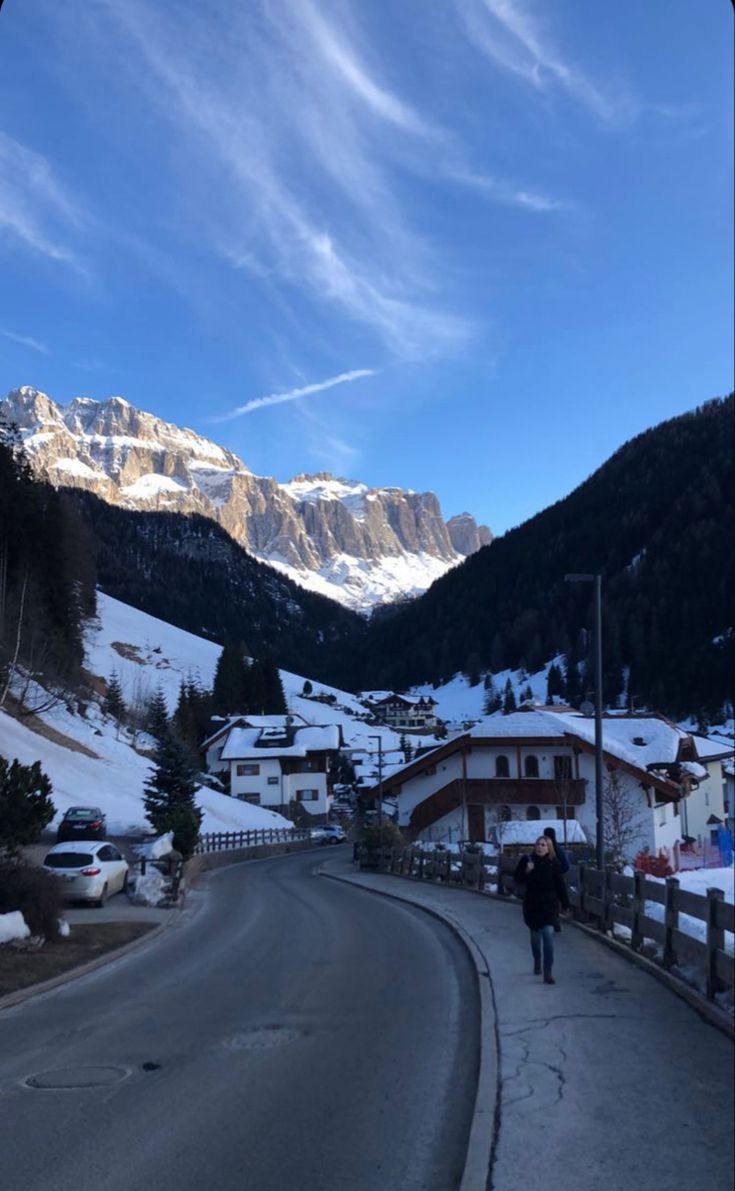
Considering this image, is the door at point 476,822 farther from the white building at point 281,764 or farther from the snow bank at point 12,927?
the white building at point 281,764

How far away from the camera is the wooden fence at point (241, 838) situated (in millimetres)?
45188

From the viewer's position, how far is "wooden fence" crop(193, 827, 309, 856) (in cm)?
4519

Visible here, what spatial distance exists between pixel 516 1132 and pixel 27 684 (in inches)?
1848

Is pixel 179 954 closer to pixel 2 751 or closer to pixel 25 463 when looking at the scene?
pixel 2 751

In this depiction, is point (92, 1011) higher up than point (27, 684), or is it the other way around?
point (27, 684)

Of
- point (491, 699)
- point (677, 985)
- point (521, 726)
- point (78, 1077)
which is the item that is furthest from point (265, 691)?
point (78, 1077)

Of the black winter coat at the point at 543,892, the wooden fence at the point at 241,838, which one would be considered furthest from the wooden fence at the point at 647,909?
the wooden fence at the point at 241,838

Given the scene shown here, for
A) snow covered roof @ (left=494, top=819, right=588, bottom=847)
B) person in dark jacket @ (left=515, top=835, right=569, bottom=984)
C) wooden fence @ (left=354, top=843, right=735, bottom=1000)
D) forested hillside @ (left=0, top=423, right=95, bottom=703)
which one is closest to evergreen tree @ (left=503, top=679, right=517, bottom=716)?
forested hillside @ (left=0, top=423, right=95, bottom=703)

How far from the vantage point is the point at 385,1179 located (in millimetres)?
5531

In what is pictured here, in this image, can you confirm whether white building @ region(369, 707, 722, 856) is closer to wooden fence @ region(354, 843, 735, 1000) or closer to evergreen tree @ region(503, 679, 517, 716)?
wooden fence @ region(354, 843, 735, 1000)

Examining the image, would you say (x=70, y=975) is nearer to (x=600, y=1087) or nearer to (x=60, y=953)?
(x=60, y=953)

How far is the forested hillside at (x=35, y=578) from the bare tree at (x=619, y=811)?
2675 cm

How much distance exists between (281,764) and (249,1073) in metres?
79.5

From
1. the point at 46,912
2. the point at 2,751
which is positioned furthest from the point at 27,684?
the point at 46,912
